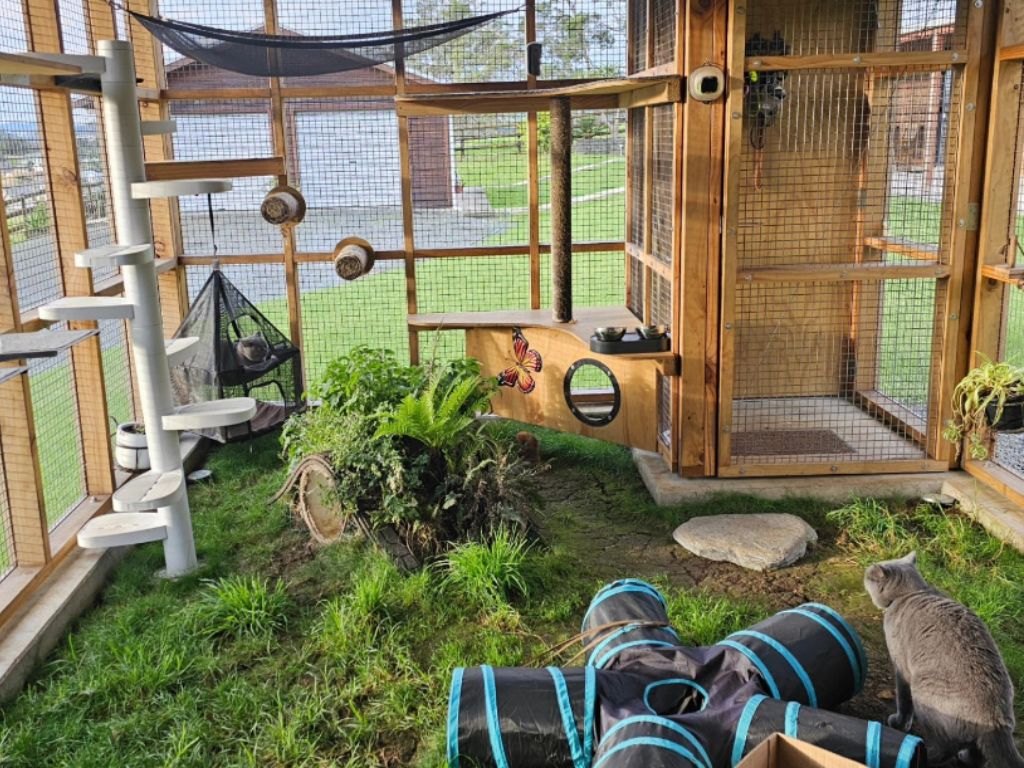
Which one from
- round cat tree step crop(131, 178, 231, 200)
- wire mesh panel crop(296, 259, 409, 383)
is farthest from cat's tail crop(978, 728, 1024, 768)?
wire mesh panel crop(296, 259, 409, 383)

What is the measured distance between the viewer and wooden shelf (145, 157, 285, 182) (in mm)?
4488

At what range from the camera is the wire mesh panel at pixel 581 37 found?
6.34 metres

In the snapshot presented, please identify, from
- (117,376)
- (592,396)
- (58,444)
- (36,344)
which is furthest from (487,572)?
(117,376)

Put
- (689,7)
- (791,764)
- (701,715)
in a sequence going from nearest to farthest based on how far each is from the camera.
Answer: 1. (791,764)
2. (701,715)
3. (689,7)

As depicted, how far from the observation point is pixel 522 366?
6.01 meters

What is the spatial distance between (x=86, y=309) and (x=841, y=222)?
425cm

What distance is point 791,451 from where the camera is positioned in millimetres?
5414

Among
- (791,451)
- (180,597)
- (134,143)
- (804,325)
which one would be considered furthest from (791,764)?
(804,325)

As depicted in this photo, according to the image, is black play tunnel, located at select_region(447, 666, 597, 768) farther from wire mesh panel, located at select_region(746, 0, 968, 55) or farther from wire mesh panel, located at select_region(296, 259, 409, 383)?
wire mesh panel, located at select_region(296, 259, 409, 383)

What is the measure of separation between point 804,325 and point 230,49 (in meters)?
3.75

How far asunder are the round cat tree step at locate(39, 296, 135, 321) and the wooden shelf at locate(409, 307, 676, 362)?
222 cm

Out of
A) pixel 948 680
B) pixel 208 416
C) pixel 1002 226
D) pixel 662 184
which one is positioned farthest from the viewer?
pixel 662 184

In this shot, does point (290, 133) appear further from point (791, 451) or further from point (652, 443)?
point (791, 451)

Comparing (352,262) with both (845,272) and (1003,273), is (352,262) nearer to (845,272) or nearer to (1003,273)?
(845,272)
